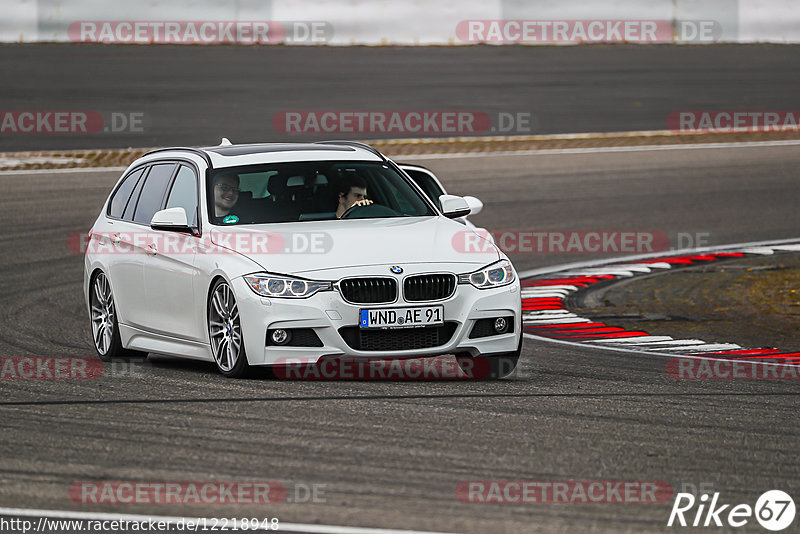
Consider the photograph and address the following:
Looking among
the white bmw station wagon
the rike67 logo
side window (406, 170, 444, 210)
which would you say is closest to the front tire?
the white bmw station wagon

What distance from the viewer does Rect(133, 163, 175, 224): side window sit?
36.8 ft

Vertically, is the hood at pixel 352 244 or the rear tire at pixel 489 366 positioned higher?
the hood at pixel 352 244

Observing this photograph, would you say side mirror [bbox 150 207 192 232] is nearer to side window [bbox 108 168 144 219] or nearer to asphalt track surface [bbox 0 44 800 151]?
side window [bbox 108 168 144 219]

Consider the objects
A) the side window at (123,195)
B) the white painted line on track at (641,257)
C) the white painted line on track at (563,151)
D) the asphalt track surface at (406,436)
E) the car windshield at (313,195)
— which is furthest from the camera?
A: the white painted line on track at (563,151)

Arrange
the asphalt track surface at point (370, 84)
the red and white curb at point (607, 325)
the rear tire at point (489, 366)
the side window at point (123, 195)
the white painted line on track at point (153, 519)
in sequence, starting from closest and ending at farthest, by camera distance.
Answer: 1. the white painted line on track at point (153, 519)
2. the rear tire at point (489, 366)
3. the side window at point (123, 195)
4. the red and white curb at point (607, 325)
5. the asphalt track surface at point (370, 84)

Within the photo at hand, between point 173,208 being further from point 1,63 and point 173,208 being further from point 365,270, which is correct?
point 1,63

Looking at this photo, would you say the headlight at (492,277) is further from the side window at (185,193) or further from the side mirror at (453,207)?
the side window at (185,193)

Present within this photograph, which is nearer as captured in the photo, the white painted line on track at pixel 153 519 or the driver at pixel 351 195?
the white painted line on track at pixel 153 519

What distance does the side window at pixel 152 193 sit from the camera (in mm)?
11203

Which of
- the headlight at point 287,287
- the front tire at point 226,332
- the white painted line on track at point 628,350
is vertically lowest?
the white painted line on track at point 628,350

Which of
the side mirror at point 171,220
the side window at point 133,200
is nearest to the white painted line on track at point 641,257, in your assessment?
the side window at point 133,200

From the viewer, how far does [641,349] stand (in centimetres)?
1217

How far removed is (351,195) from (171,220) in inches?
48.8

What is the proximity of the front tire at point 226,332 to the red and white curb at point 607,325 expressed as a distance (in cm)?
360
